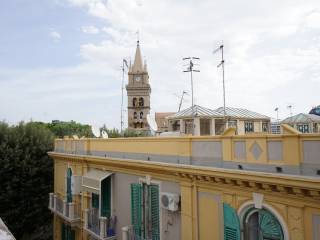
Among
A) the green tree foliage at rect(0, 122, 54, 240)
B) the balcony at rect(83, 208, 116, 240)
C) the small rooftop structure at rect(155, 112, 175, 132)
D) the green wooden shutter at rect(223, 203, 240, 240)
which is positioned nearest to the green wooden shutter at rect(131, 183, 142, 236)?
the balcony at rect(83, 208, 116, 240)

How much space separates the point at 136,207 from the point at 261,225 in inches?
205

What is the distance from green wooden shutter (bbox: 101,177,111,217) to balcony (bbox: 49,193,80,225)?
9.77 feet

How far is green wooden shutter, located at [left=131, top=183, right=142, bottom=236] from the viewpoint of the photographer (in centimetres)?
1083

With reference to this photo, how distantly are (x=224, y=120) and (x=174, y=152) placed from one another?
22.8ft

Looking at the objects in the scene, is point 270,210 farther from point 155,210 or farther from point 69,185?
point 69,185

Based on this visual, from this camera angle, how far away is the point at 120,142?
12344mm

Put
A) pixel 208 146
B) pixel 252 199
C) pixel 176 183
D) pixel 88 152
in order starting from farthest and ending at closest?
pixel 88 152
pixel 176 183
pixel 208 146
pixel 252 199

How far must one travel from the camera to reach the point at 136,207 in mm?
11062

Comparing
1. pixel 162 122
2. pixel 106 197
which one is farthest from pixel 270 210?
pixel 162 122

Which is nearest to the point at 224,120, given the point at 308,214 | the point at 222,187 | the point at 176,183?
the point at 176,183

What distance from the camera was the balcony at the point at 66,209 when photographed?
15197 mm

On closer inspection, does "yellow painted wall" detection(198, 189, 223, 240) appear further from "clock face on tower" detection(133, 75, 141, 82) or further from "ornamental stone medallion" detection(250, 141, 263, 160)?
"clock face on tower" detection(133, 75, 141, 82)

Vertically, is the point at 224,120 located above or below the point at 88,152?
above

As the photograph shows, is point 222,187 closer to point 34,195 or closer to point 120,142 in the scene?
point 120,142
